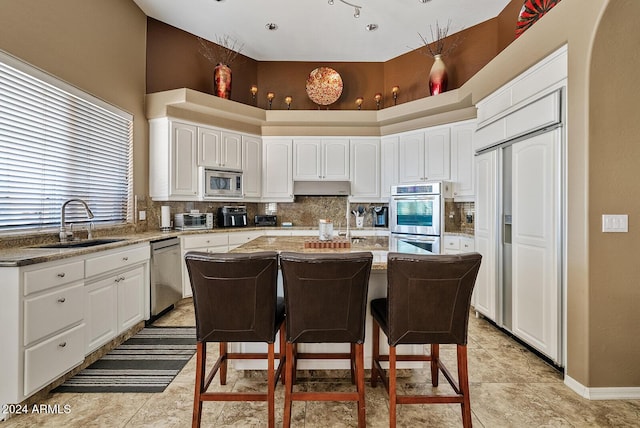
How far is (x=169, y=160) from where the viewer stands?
13.6 ft

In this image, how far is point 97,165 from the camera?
339 cm

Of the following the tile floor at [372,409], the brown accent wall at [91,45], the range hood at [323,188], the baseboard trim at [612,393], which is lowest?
the tile floor at [372,409]

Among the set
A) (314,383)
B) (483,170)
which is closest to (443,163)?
(483,170)

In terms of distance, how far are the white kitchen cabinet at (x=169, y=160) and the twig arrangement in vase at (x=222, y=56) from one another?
30.9 inches

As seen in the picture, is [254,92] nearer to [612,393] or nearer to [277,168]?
[277,168]

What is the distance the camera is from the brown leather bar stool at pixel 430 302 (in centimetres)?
157

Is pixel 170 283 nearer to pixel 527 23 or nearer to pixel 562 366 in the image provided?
pixel 562 366

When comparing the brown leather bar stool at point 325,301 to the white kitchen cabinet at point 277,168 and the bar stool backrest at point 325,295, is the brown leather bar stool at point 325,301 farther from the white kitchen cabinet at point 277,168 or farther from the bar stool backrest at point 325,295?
the white kitchen cabinet at point 277,168

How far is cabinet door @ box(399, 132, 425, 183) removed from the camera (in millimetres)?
4668

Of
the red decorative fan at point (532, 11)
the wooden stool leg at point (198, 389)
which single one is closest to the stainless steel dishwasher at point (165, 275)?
the wooden stool leg at point (198, 389)

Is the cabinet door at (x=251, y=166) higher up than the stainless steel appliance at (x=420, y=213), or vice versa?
the cabinet door at (x=251, y=166)

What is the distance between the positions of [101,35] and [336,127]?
3115mm

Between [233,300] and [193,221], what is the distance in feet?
9.68

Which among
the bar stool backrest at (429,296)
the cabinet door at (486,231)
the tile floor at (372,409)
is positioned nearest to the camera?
the bar stool backrest at (429,296)
